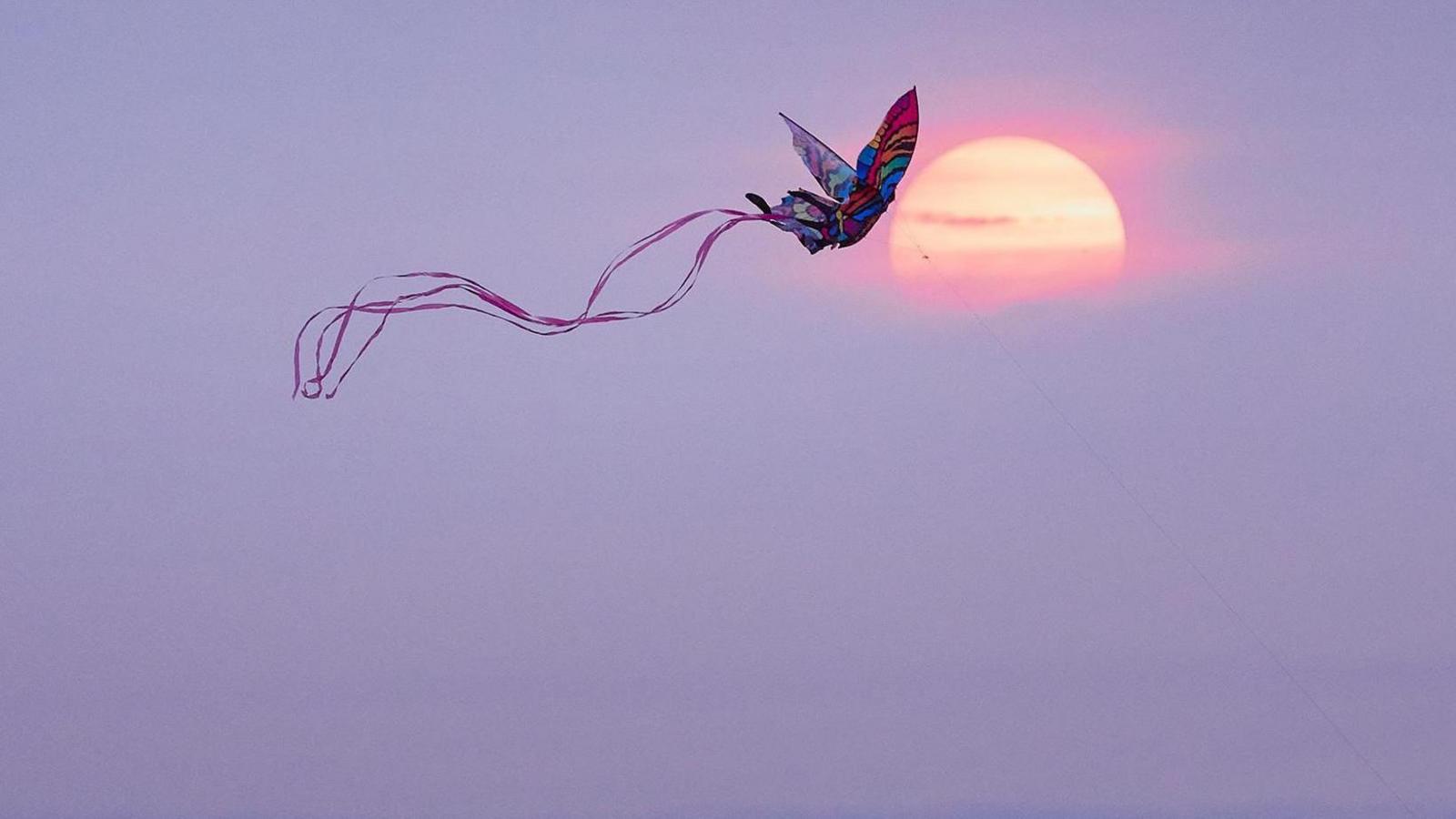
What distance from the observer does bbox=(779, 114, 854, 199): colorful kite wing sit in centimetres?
1833

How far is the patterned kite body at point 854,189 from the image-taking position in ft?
59.4

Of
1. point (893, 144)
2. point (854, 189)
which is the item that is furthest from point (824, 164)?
point (893, 144)

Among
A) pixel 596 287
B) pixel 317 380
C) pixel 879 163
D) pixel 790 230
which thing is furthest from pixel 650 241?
pixel 317 380

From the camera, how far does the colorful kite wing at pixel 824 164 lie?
18328 mm

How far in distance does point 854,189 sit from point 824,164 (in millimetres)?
651

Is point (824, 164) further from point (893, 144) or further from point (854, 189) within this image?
point (893, 144)

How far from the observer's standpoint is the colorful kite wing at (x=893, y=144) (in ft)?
59.3

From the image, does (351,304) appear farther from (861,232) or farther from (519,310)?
(861,232)

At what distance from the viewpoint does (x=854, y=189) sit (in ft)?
59.8

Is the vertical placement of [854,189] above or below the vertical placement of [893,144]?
below

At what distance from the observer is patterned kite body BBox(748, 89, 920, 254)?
18.1 metres

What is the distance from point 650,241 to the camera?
16.7 metres

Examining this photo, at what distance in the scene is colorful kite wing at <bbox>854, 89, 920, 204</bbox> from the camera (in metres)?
18.1

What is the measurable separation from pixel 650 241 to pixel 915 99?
14.6ft
